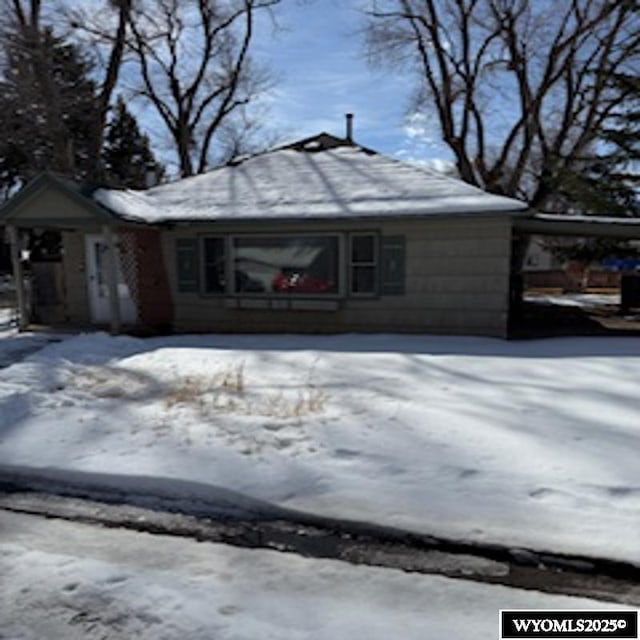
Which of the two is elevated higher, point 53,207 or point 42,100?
point 42,100

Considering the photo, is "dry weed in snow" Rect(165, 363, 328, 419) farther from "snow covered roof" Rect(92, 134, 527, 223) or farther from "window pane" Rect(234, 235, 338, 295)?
"snow covered roof" Rect(92, 134, 527, 223)

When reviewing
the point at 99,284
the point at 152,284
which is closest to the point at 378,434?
the point at 152,284

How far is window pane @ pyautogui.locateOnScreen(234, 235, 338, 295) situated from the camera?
34.4 ft

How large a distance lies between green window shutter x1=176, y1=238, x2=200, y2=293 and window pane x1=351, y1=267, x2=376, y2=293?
10.9 feet

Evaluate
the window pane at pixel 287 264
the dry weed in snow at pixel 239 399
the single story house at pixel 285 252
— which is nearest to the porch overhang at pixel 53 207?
the single story house at pixel 285 252

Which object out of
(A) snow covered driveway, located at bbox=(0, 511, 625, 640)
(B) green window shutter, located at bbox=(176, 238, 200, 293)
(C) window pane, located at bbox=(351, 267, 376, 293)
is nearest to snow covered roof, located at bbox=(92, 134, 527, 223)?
(B) green window shutter, located at bbox=(176, 238, 200, 293)

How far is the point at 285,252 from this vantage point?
1071 centimetres

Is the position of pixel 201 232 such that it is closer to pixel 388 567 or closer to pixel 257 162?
pixel 257 162

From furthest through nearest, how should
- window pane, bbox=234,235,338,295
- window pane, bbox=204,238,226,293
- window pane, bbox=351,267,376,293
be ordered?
1. window pane, bbox=204,238,226,293
2. window pane, bbox=234,235,338,295
3. window pane, bbox=351,267,376,293

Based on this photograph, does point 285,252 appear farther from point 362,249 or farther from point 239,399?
point 239,399

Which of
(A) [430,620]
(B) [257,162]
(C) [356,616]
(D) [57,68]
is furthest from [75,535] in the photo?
(D) [57,68]

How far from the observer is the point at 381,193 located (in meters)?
10.4

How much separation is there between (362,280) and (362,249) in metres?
0.60

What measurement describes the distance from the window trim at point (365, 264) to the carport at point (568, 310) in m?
2.56
